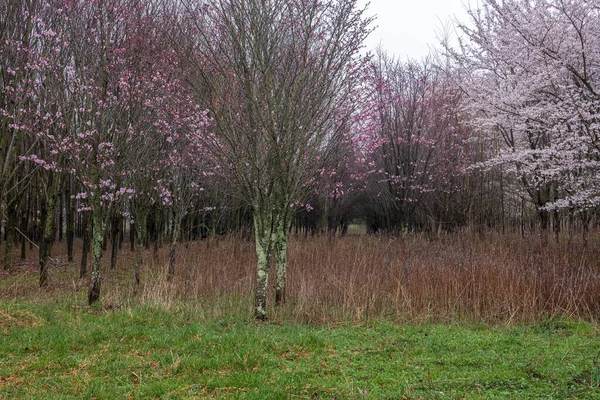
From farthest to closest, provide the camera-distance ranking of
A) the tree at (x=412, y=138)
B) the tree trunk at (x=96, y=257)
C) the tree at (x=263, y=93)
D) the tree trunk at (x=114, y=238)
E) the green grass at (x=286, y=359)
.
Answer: the tree at (x=412, y=138) → the tree trunk at (x=114, y=238) → the tree trunk at (x=96, y=257) → the tree at (x=263, y=93) → the green grass at (x=286, y=359)

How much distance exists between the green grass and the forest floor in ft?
0.05

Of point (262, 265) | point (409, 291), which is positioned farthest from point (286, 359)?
point (409, 291)

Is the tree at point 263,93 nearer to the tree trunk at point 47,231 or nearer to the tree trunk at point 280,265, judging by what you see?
the tree trunk at point 280,265

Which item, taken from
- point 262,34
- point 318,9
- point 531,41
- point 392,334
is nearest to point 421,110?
point 531,41

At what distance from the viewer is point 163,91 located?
8.05 metres

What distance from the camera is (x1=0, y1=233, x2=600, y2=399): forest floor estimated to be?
354 centimetres

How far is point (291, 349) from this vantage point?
15.3 ft

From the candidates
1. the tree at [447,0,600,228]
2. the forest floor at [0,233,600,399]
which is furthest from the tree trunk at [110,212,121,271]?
the tree at [447,0,600,228]

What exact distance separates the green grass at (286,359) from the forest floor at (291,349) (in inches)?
0.6

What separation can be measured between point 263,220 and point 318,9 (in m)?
3.31

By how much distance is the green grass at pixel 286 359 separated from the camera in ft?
11.5

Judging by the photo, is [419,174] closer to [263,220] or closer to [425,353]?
[263,220]

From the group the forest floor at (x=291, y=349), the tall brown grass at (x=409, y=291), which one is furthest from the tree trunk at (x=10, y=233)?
the forest floor at (x=291, y=349)

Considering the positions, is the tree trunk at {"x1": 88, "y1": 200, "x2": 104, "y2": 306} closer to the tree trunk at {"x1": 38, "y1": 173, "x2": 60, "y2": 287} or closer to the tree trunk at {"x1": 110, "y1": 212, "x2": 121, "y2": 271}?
the tree trunk at {"x1": 38, "y1": 173, "x2": 60, "y2": 287}
